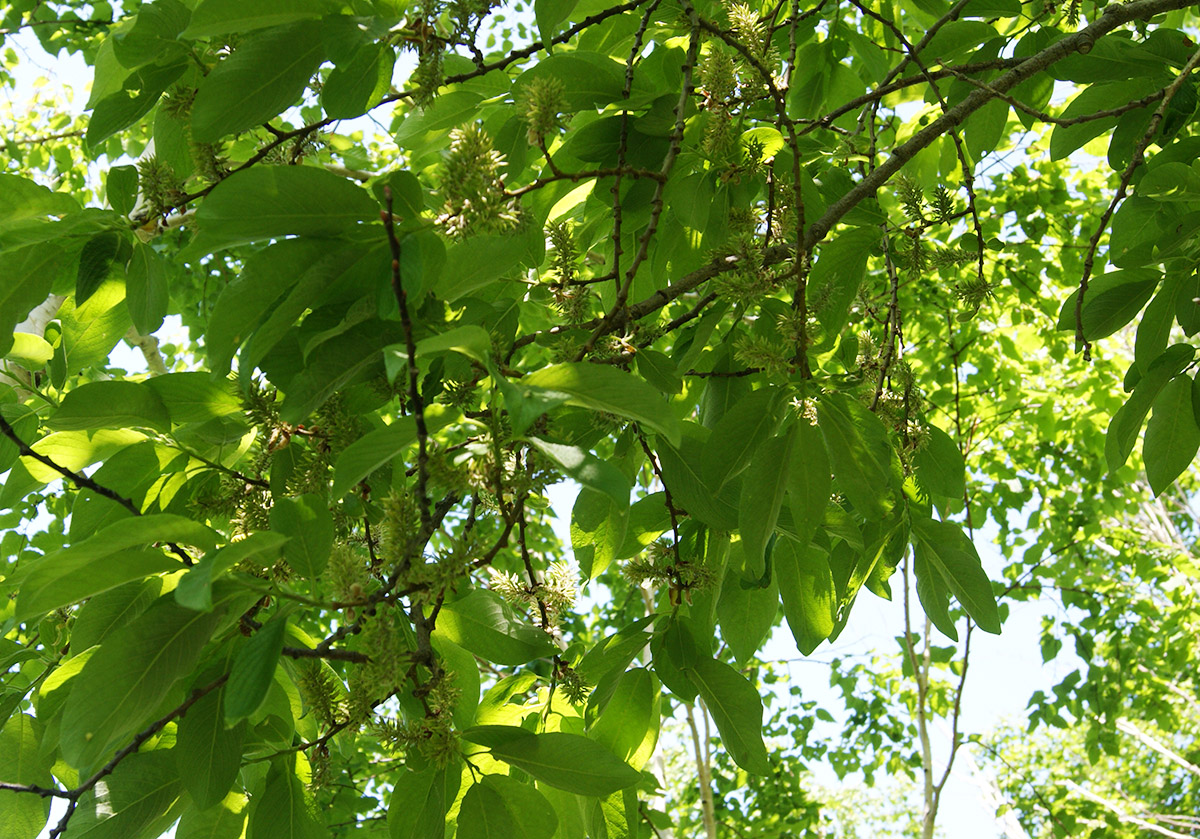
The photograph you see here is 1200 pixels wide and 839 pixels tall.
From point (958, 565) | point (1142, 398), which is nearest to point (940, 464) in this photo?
point (958, 565)

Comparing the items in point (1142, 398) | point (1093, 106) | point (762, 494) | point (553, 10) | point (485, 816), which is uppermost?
point (1093, 106)

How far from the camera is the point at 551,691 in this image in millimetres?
1136

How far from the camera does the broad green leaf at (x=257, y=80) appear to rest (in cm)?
87

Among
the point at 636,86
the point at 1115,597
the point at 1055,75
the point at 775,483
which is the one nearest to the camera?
the point at 775,483

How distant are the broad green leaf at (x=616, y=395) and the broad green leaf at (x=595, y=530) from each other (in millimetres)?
407

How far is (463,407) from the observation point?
87 cm

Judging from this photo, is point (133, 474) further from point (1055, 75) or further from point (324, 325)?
point (1055, 75)

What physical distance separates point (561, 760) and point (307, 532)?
13.0 inches

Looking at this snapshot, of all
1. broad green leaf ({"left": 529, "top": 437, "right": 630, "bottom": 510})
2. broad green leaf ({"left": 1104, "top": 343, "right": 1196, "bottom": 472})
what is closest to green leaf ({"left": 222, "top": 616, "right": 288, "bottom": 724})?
broad green leaf ({"left": 529, "top": 437, "right": 630, "bottom": 510})

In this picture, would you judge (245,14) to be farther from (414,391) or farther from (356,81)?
(414,391)

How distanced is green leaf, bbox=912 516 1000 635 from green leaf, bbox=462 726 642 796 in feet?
1.72

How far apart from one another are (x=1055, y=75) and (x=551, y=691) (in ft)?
3.96

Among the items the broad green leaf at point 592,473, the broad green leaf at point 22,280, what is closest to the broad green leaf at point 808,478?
the broad green leaf at point 592,473

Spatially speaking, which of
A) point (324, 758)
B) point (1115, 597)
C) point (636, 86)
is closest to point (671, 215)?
point (636, 86)
